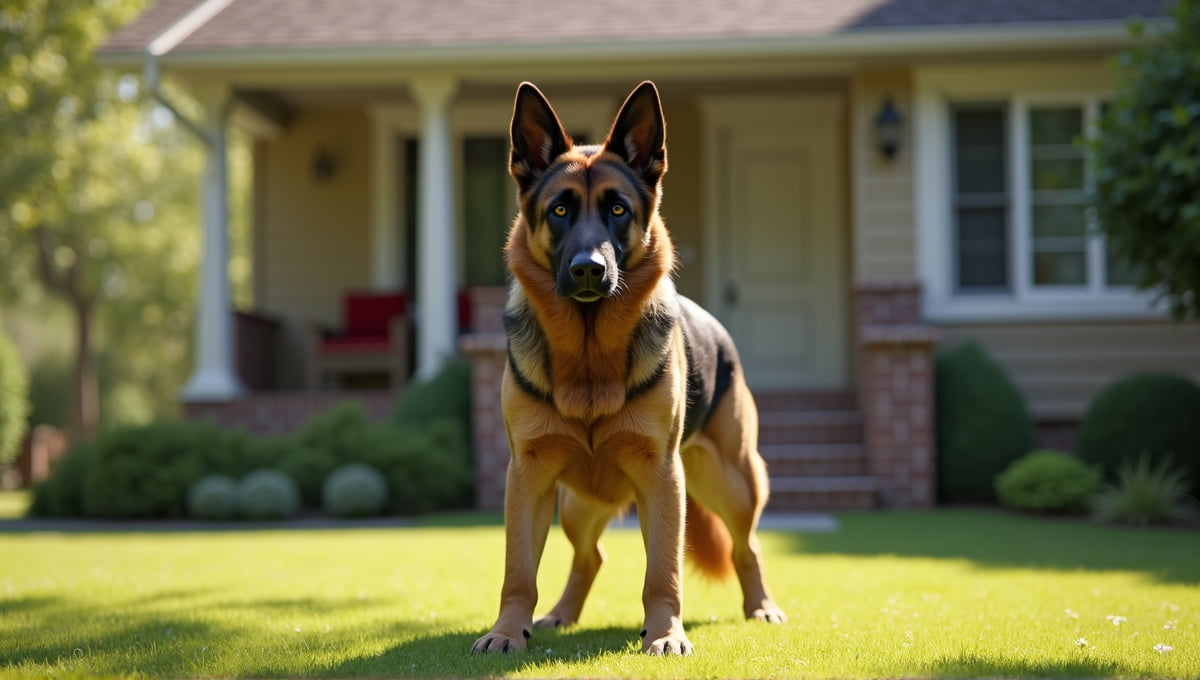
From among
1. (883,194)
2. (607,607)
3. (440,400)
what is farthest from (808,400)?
(607,607)

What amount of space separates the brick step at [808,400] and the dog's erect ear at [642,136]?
24.7ft

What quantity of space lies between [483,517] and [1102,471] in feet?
16.7

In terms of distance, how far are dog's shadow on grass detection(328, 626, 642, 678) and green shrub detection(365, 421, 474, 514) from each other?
5.84 meters

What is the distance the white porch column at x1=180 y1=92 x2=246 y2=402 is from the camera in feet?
37.7

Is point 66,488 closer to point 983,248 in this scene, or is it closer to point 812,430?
point 812,430

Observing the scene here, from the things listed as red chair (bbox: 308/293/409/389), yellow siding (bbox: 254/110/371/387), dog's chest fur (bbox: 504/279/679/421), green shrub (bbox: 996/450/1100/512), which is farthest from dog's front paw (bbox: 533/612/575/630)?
yellow siding (bbox: 254/110/371/387)

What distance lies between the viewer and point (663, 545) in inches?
148

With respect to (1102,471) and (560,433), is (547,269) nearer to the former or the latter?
(560,433)

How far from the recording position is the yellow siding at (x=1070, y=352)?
10852 millimetres

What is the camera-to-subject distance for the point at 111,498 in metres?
9.96

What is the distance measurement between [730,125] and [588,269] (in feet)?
32.4

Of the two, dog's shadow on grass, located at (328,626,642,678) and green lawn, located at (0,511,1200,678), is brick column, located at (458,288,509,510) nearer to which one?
green lawn, located at (0,511,1200,678)

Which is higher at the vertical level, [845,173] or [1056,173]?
[845,173]

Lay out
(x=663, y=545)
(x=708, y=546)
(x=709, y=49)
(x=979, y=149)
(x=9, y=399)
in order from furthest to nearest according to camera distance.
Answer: (x=9, y=399) < (x=979, y=149) < (x=709, y=49) < (x=708, y=546) < (x=663, y=545)
